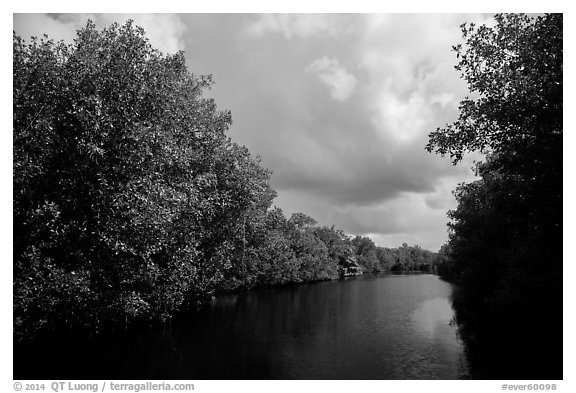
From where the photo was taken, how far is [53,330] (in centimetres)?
2353

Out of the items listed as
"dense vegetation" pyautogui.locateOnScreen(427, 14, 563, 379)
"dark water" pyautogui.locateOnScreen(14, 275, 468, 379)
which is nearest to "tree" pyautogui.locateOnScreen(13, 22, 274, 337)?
"dark water" pyautogui.locateOnScreen(14, 275, 468, 379)

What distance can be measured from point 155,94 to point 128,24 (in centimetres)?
487

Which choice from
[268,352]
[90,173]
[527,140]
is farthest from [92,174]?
[527,140]

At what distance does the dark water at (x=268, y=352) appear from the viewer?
71.0ft

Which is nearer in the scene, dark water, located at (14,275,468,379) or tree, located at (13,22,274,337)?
tree, located at (13,22,274,337)

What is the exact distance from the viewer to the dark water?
71.0ft

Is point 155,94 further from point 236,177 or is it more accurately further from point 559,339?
point 559,339

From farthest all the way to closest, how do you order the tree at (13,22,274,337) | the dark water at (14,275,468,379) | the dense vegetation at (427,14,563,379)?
the dark water at (14,275,468,379), the tree at (13,22,274,337), the dense vegetation at (427,14,563,379)

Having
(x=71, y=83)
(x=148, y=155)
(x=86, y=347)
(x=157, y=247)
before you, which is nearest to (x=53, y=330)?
(x=86, y=347)

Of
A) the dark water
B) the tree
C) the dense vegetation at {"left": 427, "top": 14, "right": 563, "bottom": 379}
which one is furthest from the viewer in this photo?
the dark water

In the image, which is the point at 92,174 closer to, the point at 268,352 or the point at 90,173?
the point at 90,173

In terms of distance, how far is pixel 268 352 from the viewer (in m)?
26.6

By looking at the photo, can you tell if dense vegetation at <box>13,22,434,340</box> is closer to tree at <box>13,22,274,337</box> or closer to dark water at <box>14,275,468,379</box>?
tree at <box>13,22,274,337</box>
